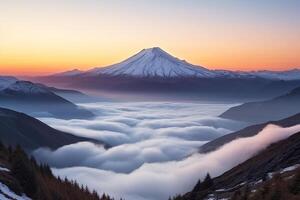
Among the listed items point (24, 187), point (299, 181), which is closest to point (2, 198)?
point (24, 187)

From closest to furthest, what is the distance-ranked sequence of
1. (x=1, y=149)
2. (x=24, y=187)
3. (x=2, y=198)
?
(x=2, y=198) → (x=24, y=187) → (x=1, y=149)

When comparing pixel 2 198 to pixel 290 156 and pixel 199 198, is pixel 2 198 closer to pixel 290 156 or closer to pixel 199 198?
pixel 199 198

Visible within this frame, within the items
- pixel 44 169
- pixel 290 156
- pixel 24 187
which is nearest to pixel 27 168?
pixel 24 187

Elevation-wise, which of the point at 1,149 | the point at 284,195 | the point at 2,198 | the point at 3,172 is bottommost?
the point at 284,195

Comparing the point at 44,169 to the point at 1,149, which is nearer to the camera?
the point at 1,149

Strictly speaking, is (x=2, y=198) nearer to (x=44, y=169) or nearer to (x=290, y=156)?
(x=44, y=169)

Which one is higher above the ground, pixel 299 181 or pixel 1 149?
pixel 1 149

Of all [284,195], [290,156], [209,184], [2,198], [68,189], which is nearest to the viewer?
[284,195]

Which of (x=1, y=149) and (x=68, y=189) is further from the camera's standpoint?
(x=68, y=189)

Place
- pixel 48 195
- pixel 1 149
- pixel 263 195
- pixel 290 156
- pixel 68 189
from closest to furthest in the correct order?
pixel 263 195
pixel 48 195
pixel 1 149
pixel 68 189
pixel 290 156
